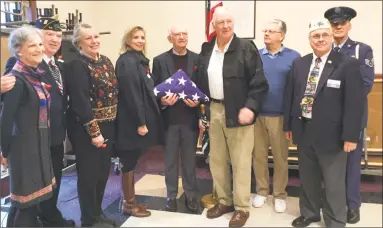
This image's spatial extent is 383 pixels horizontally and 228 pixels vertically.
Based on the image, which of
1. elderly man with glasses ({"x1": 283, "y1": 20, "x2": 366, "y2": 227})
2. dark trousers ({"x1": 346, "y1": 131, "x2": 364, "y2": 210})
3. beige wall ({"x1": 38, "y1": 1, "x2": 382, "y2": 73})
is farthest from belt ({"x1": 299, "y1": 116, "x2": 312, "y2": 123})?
beige wall ({"x1": 38, "y1": 1, "x2": 382, "y2": 73})

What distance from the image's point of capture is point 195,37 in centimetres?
441

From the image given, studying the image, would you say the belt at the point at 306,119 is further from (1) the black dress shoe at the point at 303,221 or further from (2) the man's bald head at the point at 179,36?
(2) the man's bald head at the point at 179,36

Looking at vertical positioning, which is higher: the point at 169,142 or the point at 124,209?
the point at 169,142

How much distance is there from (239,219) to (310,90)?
1000 millimetres

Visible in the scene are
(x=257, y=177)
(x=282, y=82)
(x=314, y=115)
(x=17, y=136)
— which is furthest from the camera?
(x=257, y=177)

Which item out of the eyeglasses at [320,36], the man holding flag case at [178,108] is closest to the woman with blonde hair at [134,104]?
the man holding flag case at [178,108]

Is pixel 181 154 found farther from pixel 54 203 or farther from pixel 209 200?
pixel 54 203

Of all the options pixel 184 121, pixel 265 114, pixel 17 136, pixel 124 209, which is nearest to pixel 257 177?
pixel 265 114

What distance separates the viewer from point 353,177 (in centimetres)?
238

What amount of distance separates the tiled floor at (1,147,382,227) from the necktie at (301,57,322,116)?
0.57m

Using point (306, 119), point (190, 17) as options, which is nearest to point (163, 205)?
point (306, 119)

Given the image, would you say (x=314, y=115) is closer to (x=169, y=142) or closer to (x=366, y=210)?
(x=366, y=210)

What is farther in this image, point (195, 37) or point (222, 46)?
point (195, 37)

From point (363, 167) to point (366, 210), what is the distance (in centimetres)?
33
